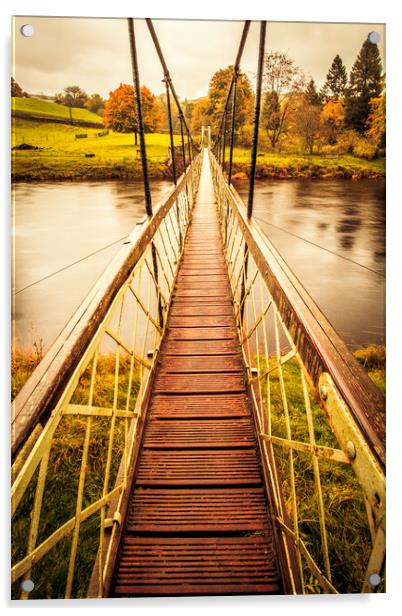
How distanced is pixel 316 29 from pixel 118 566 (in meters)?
2.02

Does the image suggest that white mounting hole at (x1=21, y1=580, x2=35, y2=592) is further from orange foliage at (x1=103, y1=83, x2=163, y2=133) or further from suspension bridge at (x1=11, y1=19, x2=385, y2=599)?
orange foliage at (x1=103, y1=83, x2=163, y2=133)

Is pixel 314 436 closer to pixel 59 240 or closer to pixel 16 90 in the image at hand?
pixel 16 90

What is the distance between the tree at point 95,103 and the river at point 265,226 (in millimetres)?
521

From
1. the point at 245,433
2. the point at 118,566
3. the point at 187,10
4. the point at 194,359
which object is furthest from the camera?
the point at 194,359

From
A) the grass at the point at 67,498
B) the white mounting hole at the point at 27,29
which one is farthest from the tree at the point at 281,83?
the grass at the point at 67,498

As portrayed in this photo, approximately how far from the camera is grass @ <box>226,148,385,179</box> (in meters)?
1.65

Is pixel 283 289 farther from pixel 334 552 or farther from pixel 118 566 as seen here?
pixel 334 552

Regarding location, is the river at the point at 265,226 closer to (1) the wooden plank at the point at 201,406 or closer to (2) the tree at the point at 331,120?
(2) the tree at the point at 331,120

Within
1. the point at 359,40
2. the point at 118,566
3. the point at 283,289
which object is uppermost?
the point at 359,40

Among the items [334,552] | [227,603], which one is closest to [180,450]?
[227,603]

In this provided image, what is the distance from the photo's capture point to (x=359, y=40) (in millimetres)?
1325

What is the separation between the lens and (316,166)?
15.3ft

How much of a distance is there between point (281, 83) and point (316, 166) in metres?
1.87

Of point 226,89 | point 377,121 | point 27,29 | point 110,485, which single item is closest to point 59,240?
point 226,89
